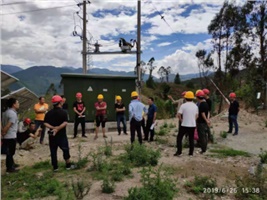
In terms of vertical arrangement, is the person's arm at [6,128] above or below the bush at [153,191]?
above

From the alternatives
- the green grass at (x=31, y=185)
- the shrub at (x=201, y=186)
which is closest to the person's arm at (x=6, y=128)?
the green grass at (x=31, y=185)

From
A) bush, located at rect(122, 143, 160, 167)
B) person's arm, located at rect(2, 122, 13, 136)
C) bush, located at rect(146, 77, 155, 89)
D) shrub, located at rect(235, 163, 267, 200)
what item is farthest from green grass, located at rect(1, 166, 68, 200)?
bush, located at rect(146, 77, 155, 89)

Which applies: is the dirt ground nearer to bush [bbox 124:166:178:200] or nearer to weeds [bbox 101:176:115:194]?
weeds [bbox 101:176:115:194]

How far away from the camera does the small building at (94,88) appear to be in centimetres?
1348

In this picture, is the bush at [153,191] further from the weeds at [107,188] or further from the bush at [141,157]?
the bush at [141,157]

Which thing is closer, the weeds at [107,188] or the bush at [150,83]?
the weeds at [107,188]

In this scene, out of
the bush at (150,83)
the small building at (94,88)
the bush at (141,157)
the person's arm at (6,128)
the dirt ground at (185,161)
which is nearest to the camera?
the dirt ground at (185,161)

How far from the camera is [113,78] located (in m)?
14.5

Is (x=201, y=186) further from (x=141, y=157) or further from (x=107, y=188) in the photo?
(x=141, y=157)

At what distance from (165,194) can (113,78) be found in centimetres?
997

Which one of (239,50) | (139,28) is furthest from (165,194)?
(239,50)

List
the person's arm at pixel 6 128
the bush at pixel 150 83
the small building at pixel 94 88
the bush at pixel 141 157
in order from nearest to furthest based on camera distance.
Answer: the person's arm at pixel 6 128, the bush at pixel 141 157, the small building at pixel 94 88, the bush at pixel 150 83

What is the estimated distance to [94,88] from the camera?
14094 millimetres

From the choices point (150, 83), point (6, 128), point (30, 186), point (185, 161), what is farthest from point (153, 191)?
point (150, 83)
